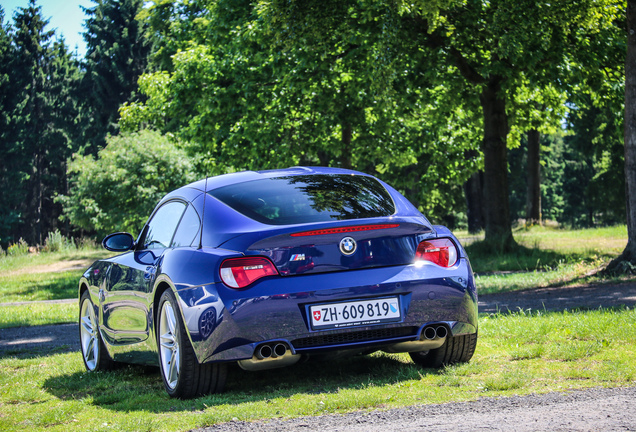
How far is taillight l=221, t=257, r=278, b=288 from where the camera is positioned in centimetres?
472

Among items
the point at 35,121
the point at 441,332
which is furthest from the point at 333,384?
the point at 35,121

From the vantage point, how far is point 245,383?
216 inches

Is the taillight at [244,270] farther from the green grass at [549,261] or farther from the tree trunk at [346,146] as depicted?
the tree trunk at [346,146]

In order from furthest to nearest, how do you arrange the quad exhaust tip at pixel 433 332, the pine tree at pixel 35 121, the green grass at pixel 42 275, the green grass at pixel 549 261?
the pine tree at pixel 35 121
the green grass at pixel 42 275
the green grass at pixel 549 261
the quad exhaust tip at pixel 433 332

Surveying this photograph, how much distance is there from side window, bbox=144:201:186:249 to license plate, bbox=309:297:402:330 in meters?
1.63

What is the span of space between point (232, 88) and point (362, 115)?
3811 millimetres

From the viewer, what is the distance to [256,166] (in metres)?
21.8

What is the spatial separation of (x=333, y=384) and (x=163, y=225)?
207 cm

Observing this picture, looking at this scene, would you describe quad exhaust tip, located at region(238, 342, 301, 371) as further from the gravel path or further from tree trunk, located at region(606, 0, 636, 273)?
tree trunk, located at region(606, 0, 636, 273)

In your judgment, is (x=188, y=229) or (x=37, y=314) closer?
(x=188, y=229)

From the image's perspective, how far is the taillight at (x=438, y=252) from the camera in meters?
5.10

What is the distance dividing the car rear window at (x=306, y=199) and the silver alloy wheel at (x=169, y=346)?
2.92 feet

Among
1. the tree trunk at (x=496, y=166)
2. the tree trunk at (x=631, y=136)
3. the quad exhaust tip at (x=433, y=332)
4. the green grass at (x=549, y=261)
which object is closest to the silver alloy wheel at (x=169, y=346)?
the quad exhaust tip at (x=433, y=332)

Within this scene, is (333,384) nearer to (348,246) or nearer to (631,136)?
(348,246)
